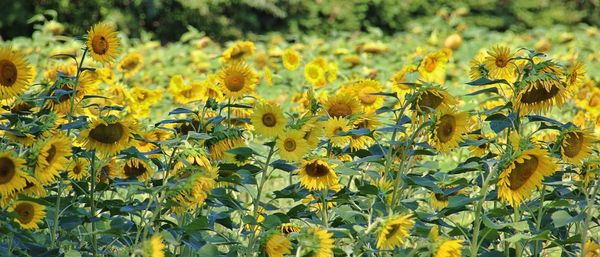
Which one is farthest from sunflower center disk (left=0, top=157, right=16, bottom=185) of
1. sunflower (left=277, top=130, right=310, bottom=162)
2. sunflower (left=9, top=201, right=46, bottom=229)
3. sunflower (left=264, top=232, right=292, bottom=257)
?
sunflower (left=277, top=130, right=310, bottom=162)

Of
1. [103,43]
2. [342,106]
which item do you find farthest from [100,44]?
[342,106]

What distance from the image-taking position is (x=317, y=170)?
106 inches

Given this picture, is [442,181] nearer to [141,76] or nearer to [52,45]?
[141,76]

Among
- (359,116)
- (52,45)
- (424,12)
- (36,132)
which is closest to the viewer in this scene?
(36,132)

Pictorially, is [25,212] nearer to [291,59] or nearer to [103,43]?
[103,43]

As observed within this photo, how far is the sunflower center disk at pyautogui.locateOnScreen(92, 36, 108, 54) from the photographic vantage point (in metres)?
2.87

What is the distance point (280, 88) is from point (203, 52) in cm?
115

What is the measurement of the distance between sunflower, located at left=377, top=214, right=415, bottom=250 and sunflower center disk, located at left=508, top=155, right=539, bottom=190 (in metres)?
0.40

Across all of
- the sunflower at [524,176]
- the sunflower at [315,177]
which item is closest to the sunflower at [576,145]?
the sunflower at [524,176]

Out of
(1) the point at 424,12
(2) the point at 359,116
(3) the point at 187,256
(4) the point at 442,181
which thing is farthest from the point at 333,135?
(1) the point at 424,12

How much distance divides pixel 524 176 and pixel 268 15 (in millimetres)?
10724

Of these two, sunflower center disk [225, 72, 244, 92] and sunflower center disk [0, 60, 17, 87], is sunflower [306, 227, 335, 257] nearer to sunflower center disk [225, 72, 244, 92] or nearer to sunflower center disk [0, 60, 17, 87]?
sunflower center disk [0, 60, 17, 87]

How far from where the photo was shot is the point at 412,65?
12.9 feet

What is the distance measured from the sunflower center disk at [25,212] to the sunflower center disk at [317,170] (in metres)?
0.69
